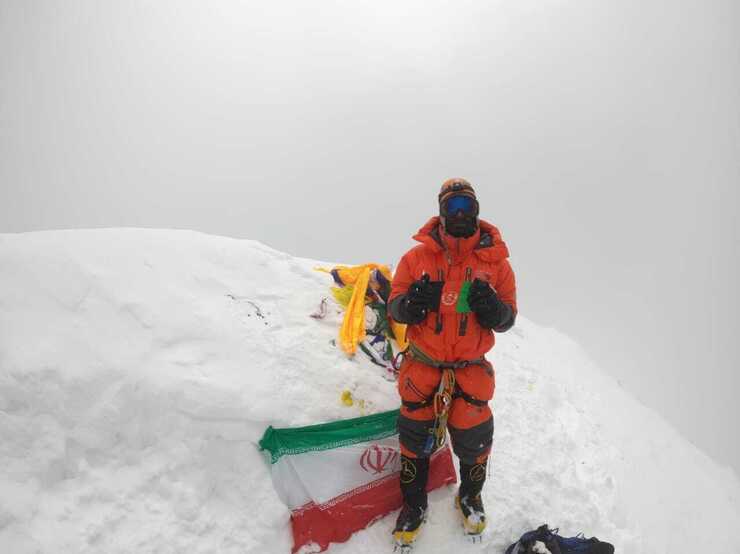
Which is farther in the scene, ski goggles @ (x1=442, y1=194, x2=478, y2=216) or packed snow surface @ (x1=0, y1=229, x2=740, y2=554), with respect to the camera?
ski goggles @ (x1=442, y1=194, x2=478, y2=216)

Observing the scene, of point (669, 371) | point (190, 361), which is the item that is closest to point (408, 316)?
point (190, 361)

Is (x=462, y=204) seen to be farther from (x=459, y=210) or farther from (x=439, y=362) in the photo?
(x=439, y=362)

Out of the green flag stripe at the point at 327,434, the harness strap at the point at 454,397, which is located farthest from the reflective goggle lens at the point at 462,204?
the green flag stripe at the point at 327,434

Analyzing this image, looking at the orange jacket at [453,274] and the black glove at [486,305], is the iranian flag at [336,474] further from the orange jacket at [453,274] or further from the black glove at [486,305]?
the black glove at [486,305]

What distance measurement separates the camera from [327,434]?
8.77 feet

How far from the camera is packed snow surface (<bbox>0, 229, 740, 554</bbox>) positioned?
2133 millimetres

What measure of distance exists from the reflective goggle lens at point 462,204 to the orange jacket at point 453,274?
0.58ft

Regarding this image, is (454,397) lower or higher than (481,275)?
lower

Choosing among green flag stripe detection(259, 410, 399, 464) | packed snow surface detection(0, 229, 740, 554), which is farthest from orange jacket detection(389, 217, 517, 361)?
packed snow surface detection(0, 229, 740, 554)

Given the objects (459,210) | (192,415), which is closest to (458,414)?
(459,210)

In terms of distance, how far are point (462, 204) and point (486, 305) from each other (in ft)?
1.93

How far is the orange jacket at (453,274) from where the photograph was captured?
2.47 meters

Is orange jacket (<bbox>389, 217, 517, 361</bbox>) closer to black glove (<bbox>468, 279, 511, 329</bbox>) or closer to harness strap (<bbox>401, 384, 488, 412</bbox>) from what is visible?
black glove (<bbox>468, 279, 511, 329</bbox>)

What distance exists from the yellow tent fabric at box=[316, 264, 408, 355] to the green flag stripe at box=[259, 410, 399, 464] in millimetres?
663
